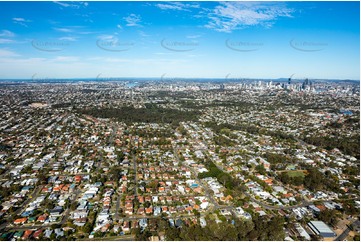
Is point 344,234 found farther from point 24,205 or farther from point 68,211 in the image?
point 24,205

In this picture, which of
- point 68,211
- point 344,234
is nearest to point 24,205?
point 68,211

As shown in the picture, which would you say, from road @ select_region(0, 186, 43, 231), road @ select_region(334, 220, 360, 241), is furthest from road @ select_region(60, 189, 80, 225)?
road @ select_region(334, 220, 360, 241)

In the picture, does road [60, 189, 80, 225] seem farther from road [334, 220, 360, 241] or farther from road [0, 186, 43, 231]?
road [334, 220, 360, 241]

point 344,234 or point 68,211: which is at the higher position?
point 68,211

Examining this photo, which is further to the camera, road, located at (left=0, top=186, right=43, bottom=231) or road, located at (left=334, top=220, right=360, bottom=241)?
road, located at (left=0, top=186, right=43, bottom=231)

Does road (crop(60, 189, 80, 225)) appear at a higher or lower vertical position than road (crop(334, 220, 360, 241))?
higher

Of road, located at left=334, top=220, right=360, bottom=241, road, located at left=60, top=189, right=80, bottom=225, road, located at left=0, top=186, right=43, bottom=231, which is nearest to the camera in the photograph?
road, located at left=334, top=220, right=360, bottom=241

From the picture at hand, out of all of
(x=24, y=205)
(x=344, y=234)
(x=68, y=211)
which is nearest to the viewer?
(x=344, y=234)

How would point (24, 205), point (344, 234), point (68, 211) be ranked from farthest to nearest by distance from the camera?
point (24, 205) < point (68, 211) < point (344, 234)

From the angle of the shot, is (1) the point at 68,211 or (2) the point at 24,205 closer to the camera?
(1) the point at 68,211

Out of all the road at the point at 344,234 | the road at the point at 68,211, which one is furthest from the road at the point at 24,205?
the road at the point at 344,234

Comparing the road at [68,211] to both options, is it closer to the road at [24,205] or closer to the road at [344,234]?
the road at [24,205]

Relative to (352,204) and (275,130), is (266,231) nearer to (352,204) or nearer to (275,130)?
(352,204)
